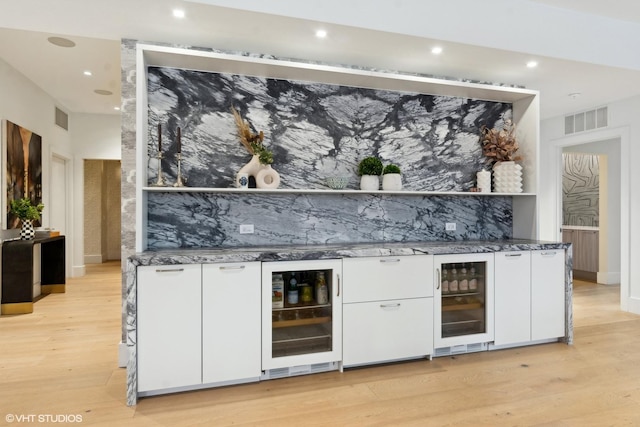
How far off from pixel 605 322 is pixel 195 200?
4247mm

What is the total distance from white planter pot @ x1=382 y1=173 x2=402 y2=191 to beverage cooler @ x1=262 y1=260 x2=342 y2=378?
0.91 metres

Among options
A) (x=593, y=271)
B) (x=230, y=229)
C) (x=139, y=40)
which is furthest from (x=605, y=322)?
(x=139, y=40)

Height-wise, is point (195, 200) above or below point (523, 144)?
below

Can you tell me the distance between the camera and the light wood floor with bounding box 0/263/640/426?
2209mm

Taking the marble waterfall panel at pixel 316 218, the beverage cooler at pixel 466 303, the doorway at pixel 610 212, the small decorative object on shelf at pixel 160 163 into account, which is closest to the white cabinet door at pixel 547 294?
the beverage cooler at pixel 466 303

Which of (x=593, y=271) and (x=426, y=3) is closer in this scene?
(x=426, y=3)

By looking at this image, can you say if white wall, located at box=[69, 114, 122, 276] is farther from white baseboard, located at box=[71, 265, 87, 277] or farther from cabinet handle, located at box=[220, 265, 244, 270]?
cabinet handle, located at box=[220, 265, 244, 270]

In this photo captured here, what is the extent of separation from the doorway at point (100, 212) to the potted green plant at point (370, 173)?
7042mm

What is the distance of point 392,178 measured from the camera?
10.8 feet

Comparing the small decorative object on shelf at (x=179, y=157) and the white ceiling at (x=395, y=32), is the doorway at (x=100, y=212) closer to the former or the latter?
the white ceiling at (x=395, y=32)

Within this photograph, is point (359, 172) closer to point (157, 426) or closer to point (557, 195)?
point (157, 426)

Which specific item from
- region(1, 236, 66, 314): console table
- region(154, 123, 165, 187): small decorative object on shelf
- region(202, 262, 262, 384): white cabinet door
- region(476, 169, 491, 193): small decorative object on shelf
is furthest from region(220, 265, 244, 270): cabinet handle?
region(1, 236, 66, 314): console table

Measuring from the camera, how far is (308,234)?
332cm

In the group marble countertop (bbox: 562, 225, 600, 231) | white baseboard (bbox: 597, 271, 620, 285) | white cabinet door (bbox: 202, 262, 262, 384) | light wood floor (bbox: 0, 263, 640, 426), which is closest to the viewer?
light wood floor (bbox: 0, 263, 640, 426)
